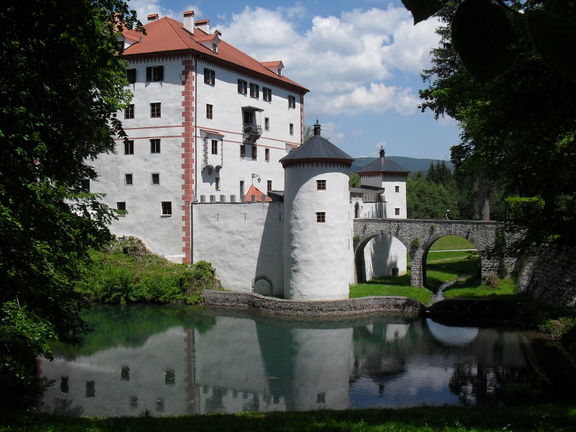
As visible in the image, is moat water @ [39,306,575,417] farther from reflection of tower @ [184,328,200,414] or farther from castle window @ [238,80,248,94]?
castle window @ [238,80,248,94]

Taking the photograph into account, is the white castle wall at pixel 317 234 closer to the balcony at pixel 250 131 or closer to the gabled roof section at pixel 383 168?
the balcony at pixel 250 131

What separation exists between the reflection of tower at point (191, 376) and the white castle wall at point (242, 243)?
7051 millimetres

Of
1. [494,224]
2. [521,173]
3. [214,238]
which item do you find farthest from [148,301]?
[521,173]

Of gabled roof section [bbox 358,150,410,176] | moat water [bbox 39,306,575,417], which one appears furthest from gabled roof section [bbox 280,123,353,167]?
gabled roof section [bbox 358,150,410,176]

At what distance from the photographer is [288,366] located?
58.6ft

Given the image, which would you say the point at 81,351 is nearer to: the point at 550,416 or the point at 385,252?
the point at 550,416

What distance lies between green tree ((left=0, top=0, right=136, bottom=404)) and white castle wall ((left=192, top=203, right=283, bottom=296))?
17.4 m

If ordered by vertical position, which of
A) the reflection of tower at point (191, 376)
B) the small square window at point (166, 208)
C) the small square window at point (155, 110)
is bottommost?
the reflection of tower at point (191, 376)

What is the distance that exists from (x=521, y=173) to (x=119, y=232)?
24908 millimetres

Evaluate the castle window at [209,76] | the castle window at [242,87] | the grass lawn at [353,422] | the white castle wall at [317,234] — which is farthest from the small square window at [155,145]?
the grass lawn at [353,422]

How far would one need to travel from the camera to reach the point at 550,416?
29.6 feet

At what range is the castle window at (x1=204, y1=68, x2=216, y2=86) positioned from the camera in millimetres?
30473

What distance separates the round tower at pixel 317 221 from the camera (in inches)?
1025

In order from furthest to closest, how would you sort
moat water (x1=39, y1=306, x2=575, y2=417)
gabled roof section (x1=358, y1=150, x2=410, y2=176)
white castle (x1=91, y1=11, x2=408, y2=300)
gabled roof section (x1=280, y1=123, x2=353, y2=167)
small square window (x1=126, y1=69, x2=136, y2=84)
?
gabled roof section (x1=358, y1=150, x2=410, y2=176), small square window (x1=126, y1=69, x2=136, y2=84), white castle (x1=91, y1=11, x2=408, y2=300), gabled roof section (x1=280, y1=123, x2=353, y2=167), moat water (x1=39, y1=306, x2=575, y2=417)
